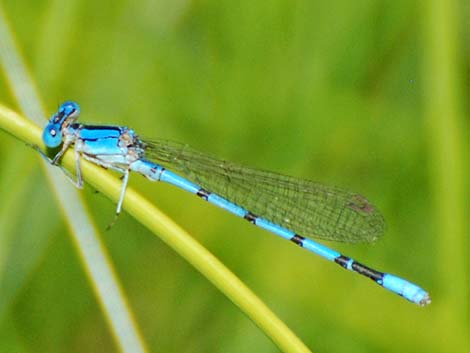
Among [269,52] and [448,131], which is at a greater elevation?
[269,52]

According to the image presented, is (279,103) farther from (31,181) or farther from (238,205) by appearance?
(31,181)

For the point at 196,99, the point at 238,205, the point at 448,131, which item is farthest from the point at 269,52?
the point at 448,131

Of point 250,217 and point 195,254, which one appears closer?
point 195,254

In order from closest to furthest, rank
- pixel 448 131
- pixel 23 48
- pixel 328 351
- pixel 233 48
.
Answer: pixel 448 131
pixel 328 351
pixel 23 48
pixel 233 48

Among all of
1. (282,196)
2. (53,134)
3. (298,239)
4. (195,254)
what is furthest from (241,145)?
(195,254)

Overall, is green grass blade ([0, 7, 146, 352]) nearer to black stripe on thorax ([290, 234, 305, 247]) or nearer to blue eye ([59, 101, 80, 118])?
blue eye ([59, 101, 80, 118])

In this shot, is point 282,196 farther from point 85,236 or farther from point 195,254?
point 195,254

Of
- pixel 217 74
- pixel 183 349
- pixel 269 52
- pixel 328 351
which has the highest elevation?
pixel 269 52
